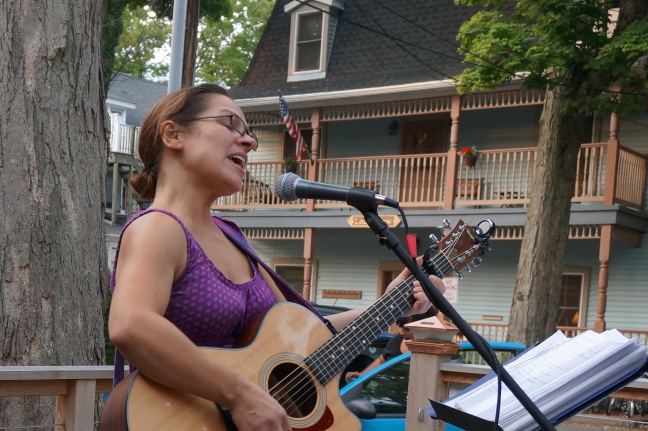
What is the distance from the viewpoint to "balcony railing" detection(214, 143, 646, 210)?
17578mm

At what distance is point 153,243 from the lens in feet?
8.59

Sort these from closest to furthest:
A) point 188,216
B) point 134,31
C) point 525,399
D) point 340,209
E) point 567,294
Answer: point 525,399 < point 188,216 < point 567,294 < point 340,209 < point 134,31

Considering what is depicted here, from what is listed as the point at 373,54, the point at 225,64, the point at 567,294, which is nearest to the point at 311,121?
the point at 373,54

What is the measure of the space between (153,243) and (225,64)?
36028mm

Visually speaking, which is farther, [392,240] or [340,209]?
[340,209]

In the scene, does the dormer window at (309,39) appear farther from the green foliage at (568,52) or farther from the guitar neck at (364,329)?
the guitar neck at (364,329)

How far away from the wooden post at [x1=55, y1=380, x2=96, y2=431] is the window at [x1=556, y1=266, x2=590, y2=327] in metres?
16.3

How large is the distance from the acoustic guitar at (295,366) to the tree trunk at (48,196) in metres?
2.04

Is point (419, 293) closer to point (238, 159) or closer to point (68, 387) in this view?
point (238, 159)

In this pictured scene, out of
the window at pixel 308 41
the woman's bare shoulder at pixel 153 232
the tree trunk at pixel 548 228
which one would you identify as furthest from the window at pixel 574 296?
the woman's bare shoulder at pixel 153 232

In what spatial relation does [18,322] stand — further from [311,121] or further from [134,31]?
[134,31]

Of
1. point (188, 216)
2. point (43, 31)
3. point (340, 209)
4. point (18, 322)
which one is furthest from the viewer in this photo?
point (340, 209)

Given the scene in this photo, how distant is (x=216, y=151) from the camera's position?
2.86 meters

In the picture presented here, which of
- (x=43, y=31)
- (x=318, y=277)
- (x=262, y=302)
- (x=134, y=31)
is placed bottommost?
(x=318, y=277)
